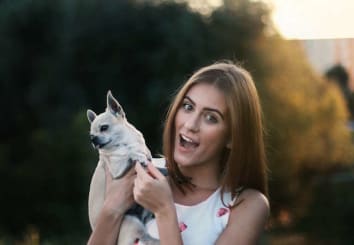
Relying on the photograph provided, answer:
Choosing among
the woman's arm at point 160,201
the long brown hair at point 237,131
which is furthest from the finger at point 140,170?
the long brown hair at point 237,131

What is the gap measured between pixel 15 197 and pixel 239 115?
527 cm

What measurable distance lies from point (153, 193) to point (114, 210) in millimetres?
124

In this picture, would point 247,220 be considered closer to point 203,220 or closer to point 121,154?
point 203,220

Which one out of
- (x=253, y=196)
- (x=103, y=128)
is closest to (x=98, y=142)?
(x=103, y=128)

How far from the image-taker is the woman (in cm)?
154

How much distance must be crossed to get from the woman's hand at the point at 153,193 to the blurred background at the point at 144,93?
420 cm

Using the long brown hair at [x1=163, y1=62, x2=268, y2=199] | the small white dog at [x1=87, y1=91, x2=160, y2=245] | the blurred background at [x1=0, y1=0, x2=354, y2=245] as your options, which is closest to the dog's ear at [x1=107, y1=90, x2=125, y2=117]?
the small white dog at [x1=87, y1=91, x2=160, y2=245]

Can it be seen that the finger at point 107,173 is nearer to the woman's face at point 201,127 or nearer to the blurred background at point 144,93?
the woman's face at point 201,127

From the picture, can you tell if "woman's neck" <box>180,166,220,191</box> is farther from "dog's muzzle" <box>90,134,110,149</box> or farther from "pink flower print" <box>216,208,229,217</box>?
"dog's muzzle" <box>90,134,110,149</box>

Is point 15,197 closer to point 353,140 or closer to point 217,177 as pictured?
point 353,140

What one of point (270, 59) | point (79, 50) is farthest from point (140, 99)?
point (270, 59)

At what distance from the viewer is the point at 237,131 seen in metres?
1.56

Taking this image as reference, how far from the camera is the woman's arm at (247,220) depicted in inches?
60.7

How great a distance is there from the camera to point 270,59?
5.98 m
